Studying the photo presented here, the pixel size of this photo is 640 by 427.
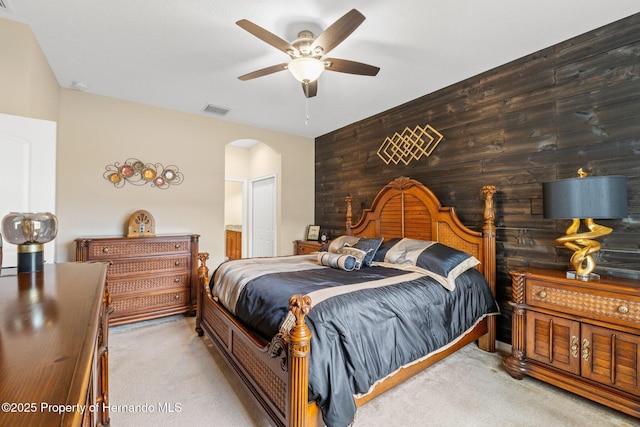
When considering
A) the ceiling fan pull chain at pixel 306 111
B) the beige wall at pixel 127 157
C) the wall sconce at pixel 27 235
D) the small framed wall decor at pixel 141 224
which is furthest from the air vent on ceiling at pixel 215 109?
the wall sconce at pixel 27 235

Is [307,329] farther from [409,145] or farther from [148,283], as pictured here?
[409,145]

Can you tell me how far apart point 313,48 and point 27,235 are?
6.36 feet

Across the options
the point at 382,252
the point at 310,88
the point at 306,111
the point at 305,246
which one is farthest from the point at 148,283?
the point at 306,111

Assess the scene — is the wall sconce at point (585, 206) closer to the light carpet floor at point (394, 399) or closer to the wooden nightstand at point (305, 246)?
the light carpet floor at point (394, 399)

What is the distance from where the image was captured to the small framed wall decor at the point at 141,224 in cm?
358

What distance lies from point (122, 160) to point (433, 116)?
12.5 ft

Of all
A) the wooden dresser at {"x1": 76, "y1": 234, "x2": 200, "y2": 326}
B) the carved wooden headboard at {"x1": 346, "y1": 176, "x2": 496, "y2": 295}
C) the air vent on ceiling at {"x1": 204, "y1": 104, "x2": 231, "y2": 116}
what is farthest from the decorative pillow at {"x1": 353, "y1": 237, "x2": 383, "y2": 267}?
the air vent on ceiling at {"x1": 204, "y1": 104, "x2": 231, "y2": 116}

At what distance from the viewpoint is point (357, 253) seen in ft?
9.79

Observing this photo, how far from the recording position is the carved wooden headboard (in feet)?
9.17

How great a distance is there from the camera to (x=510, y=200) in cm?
279

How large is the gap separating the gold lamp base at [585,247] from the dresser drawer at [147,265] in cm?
377

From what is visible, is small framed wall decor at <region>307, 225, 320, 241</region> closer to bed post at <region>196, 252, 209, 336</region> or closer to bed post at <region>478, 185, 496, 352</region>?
bed post at <region>196, 252, 209, 336</region>

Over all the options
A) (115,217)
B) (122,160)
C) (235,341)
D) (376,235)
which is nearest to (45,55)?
(122,160)

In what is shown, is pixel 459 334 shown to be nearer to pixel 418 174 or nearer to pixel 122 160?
pixel 418 174
